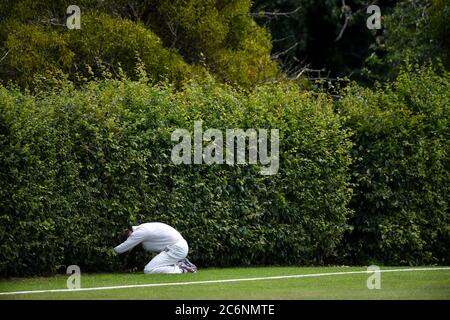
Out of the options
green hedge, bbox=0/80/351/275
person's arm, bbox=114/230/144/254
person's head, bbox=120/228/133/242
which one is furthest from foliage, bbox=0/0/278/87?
person's arm, bbox=114/230/144/254

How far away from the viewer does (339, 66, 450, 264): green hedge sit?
2038cm

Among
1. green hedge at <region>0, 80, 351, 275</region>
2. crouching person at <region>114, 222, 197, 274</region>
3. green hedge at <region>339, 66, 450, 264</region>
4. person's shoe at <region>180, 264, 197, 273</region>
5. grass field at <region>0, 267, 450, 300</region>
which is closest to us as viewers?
grass field at <region>0, 267, 450, 300</region>

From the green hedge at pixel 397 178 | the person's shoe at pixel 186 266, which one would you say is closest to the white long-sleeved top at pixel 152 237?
the person's shoe at pixel 186 266

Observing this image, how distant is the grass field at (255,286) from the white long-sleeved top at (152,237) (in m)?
0.54

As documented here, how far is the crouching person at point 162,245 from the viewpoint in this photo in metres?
16.5

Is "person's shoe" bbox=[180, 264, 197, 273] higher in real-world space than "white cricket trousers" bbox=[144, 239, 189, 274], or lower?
lower

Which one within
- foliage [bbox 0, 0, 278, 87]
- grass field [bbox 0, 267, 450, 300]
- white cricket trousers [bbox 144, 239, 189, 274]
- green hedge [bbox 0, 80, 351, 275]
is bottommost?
grass field [bbox 0, 267, 450, 300]

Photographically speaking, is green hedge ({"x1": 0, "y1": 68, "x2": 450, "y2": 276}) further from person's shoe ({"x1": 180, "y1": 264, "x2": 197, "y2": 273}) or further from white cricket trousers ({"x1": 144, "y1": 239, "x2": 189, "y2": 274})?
person's shoe ({"x1": 180, "y1": 264, "x2": 197, "y2": 273})

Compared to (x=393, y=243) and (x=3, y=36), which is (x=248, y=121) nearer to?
(x=393, y=243)

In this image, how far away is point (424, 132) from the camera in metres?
20.9

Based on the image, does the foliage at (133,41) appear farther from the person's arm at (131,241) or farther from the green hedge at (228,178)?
the person's arm at (131,241)

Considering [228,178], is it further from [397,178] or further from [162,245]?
[397,178]

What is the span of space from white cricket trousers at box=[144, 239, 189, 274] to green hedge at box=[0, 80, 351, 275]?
0.96 meters

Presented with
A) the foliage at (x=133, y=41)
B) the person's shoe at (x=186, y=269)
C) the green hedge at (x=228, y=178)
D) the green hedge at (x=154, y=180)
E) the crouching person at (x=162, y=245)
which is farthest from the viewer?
the foliage at (x=133, y=41)
